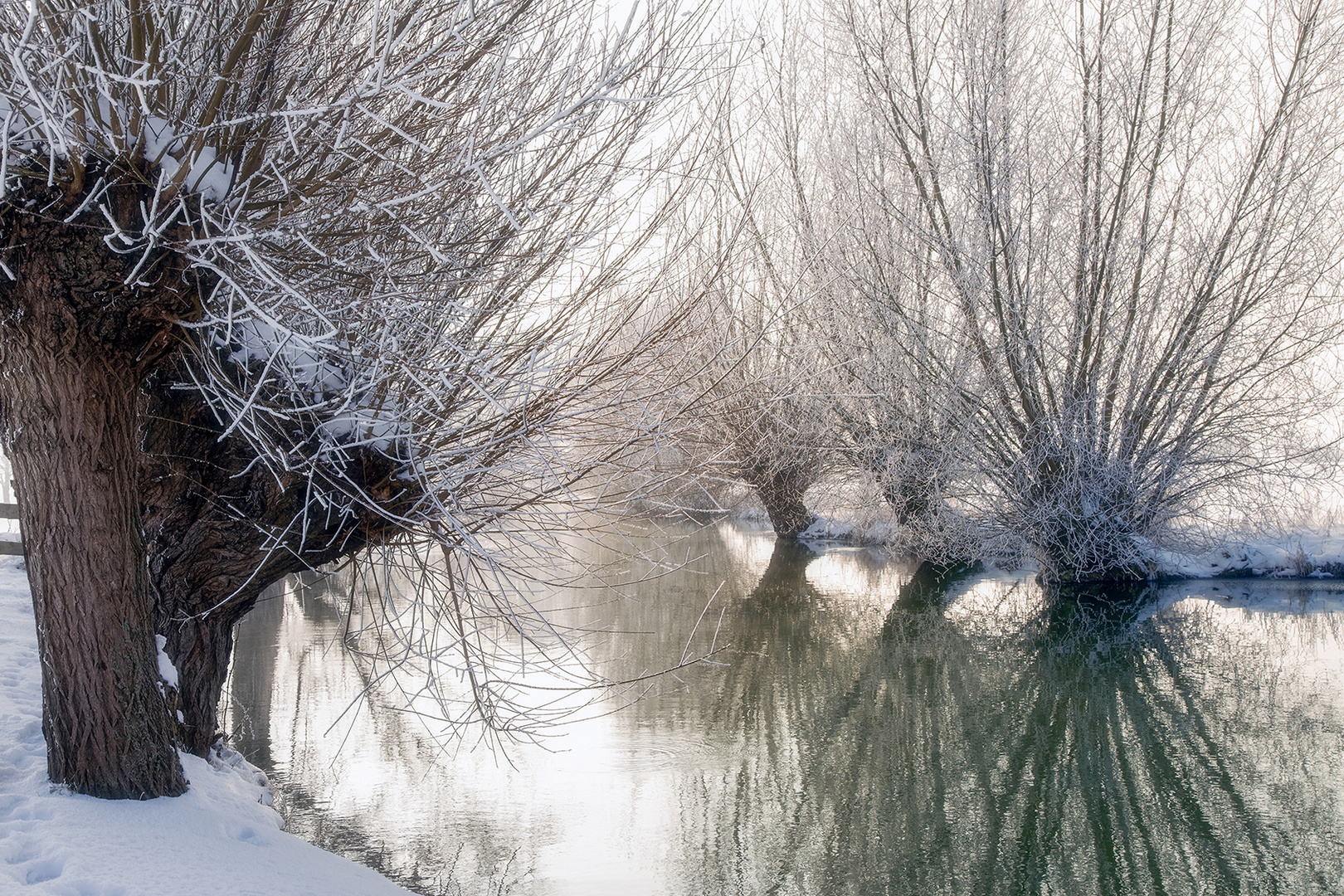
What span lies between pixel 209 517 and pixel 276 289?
1.04 m

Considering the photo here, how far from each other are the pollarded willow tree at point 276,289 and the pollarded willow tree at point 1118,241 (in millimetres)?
8553

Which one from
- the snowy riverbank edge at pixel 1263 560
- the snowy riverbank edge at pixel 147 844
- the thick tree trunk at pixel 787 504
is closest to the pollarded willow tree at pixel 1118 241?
the snowy riverbank edge at pixel 1263 560

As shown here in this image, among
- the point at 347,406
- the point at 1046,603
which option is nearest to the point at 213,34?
the point at 347,406

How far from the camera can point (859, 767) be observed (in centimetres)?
625

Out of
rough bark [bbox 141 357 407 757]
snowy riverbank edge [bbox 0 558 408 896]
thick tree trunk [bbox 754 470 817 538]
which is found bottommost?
snowy riverbank edge [bbox 0 558 408 896]

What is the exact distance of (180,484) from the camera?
415cm

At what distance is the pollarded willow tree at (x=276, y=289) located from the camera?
3.27 meters

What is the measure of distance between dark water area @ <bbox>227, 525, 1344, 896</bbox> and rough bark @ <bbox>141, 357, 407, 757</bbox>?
2.36ft

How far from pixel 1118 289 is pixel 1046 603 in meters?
3.95

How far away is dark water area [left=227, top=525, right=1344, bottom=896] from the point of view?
15.9 feet

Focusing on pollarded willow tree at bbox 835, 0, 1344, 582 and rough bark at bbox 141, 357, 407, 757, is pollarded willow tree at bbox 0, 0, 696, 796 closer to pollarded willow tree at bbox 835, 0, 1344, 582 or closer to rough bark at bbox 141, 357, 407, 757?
rough bark at bbox 141, 357, 407, 757

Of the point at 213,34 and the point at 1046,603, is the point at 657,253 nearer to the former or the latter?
the point at 213,34

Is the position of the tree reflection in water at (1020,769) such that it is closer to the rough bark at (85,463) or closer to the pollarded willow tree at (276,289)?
the pollarded willow tree at (276,289)

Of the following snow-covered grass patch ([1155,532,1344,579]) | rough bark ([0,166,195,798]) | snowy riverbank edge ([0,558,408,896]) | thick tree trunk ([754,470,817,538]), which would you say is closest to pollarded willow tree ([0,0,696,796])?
rough bark ([0,166,195,798])
